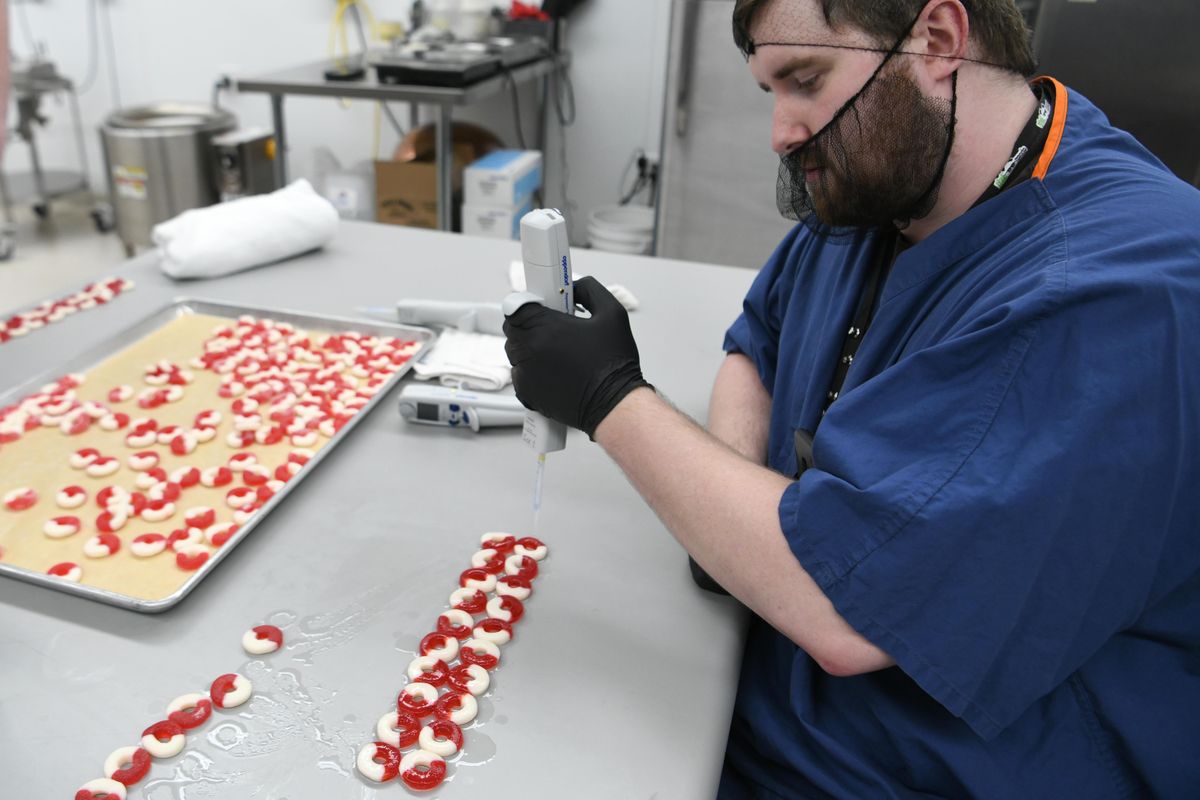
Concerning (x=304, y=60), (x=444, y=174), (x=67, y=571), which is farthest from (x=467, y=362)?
(x=304, y=60)

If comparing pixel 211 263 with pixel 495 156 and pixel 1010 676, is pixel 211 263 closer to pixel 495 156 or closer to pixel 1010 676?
pixel 1010 676

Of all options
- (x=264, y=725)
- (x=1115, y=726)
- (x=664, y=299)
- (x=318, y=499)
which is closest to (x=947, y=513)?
(x=1115, y=726)

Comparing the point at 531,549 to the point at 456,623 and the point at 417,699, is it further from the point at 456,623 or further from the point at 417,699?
the point at 417,699

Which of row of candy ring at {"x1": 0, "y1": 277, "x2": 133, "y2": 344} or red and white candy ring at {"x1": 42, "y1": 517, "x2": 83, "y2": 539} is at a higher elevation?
row of candy ring at {"x1": 0, "y1": 277, "x2": 133, "y2": 344}

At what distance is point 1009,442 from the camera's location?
0.73 meters

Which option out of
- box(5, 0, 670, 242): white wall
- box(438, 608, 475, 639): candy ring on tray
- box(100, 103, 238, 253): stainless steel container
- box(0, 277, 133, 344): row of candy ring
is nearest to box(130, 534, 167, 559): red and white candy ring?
box(438, 608, 475, 639): candy ring on tray

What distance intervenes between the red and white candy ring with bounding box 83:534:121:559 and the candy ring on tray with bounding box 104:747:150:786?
0.32m

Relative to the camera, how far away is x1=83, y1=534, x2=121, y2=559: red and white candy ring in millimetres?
995

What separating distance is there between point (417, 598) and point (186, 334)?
2.86 ft

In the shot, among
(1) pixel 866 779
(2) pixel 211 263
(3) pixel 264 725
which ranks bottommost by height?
(1) pixel 866 779

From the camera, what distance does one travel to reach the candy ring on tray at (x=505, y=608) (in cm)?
93

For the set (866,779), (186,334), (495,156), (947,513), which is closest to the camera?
(947,513)

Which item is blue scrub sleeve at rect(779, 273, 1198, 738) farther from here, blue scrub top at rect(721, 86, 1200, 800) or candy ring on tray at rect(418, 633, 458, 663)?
candy ring on tray at rect(418, 633, 458, 663)

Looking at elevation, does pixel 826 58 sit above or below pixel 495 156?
above
